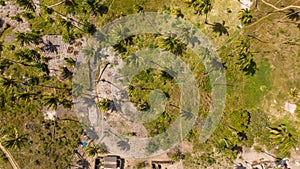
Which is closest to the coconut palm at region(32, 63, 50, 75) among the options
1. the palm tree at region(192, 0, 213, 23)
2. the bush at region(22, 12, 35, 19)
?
the bush at region(22, 12, 35, 19)

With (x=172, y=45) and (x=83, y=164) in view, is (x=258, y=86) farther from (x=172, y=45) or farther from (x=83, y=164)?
(x=83, y=164)

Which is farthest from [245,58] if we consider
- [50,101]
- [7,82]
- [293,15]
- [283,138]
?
[7,82]

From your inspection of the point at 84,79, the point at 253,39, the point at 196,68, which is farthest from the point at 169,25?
the point at 84,79

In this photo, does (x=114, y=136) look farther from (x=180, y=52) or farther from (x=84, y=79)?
(x=180, y=52)

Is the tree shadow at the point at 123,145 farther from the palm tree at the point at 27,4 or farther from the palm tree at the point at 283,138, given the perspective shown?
the palm tree at the point at 27,4

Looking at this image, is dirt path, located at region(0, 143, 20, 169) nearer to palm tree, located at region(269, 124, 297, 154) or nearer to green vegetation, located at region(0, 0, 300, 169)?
green vegetation, located at region(0, 0, 300, 169)
